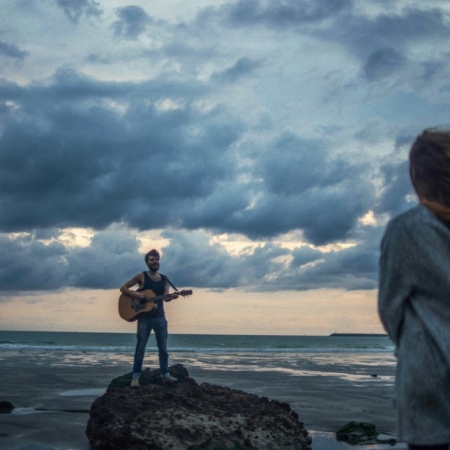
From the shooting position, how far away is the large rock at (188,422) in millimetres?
6652

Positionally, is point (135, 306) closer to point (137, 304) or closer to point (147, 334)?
point (137, 304)

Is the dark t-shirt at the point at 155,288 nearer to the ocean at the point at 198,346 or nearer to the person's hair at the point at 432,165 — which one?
the person's hair at the point at 432,165

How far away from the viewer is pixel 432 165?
2.17m

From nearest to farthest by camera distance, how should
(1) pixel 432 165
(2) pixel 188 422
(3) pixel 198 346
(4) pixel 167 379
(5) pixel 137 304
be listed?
(1) pixel 432 165 < (2) pixel 188 422 < (4) pixel 167 379 < (5) pixel 137 304 < (3) pixel 198 346

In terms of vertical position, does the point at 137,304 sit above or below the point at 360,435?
above

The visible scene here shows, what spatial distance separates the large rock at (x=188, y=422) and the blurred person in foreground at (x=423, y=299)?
16.0ft

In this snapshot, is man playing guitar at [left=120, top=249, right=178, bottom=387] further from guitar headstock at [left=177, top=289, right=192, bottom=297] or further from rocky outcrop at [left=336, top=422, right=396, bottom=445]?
rocky outcrop at [left=336, top=422, right=396, bottom=445]

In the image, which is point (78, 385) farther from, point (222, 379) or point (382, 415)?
point (382, 415)

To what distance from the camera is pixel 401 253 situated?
2.12 m

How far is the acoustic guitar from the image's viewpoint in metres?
9.52

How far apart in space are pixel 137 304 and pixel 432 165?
780 cm

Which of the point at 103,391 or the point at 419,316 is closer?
the point at 419,316

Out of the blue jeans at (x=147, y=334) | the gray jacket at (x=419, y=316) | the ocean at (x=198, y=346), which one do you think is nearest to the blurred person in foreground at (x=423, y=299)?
the gray jacket at (x=419, y=316)

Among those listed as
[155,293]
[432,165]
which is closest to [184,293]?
[155,293]
